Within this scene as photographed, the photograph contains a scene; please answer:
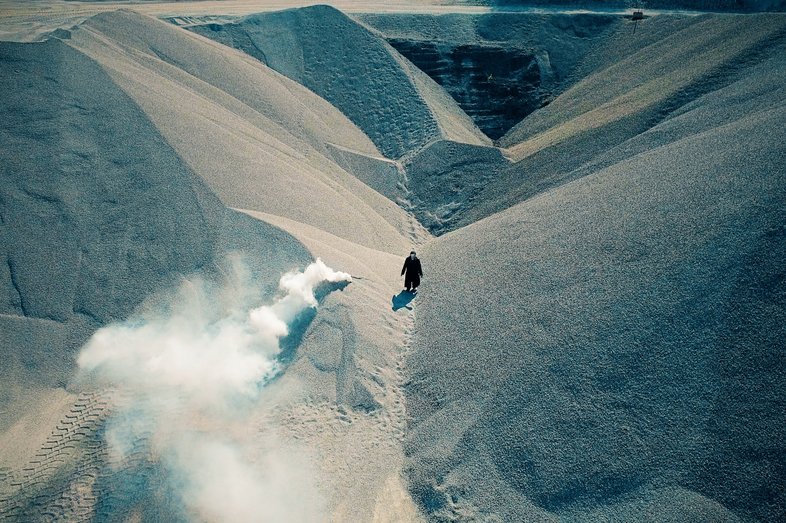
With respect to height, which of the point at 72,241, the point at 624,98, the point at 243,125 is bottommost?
the point at 624,98

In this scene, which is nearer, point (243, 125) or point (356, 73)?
point (243, 125)

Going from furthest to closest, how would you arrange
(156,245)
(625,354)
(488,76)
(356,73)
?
Answer: (488,76), (356,73), (156,245), (625,354)

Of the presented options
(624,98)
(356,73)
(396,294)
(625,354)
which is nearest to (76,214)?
(396,294)

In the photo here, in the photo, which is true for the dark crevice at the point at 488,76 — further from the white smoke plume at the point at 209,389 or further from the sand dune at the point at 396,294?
the white smoke plume at the point at 209,389

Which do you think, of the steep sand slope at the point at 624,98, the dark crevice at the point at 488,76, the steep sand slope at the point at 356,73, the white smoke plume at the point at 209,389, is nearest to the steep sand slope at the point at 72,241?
the white smoke plume at the point at 209,389

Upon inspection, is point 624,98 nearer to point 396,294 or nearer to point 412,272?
point 412,272

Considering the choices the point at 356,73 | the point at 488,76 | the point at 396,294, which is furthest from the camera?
the point at 488,76

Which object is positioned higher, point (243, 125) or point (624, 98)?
point (243, 125)
